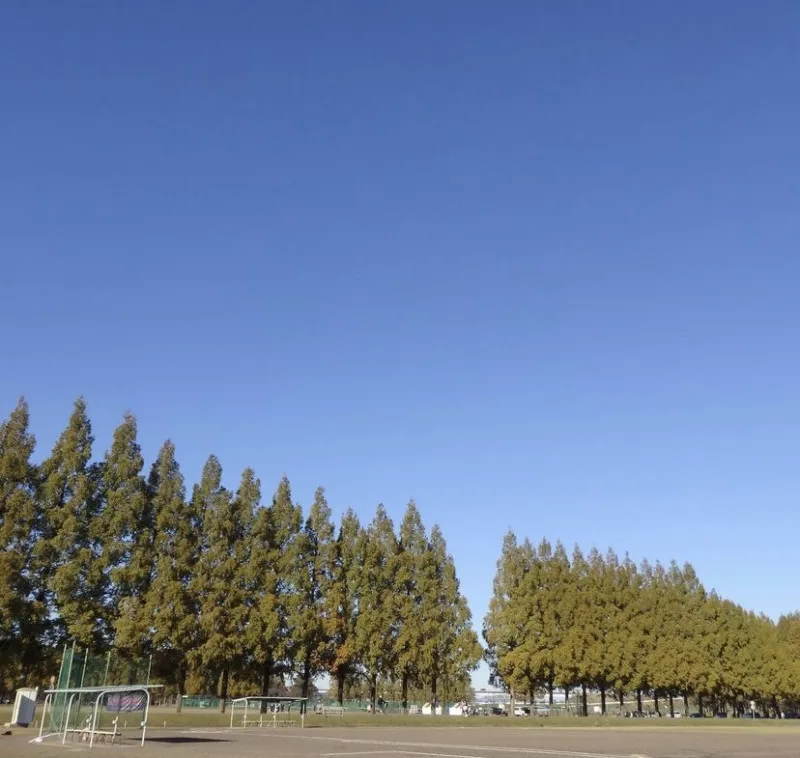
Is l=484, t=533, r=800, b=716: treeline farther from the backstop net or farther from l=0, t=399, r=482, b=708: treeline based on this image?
the backstop net

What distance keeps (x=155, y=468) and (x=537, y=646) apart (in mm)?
35413

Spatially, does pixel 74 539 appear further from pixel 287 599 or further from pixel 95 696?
pixel 95 696

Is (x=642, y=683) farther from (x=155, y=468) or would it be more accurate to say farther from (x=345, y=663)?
(x=155, y=468)

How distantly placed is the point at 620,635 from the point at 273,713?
38854 mm

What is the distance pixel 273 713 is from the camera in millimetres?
40688

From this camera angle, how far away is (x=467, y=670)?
58781mm

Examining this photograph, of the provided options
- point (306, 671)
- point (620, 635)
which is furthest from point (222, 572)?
point (620, 635)

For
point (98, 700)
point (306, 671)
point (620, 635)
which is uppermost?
point (620, 635)

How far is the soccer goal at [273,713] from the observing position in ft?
123

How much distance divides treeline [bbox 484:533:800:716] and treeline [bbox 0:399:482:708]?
18.8 feet

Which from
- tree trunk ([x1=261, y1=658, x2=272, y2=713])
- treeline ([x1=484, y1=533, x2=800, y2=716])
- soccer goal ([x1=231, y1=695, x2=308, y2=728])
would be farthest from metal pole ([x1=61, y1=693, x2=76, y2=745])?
treeline ([x1=484, y1=533, x2=800, y2=716])

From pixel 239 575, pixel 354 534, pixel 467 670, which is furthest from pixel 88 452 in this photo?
pixel 467 670

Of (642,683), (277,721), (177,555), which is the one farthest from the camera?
(642,683)

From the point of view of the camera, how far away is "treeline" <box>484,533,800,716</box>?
63.2 meters
